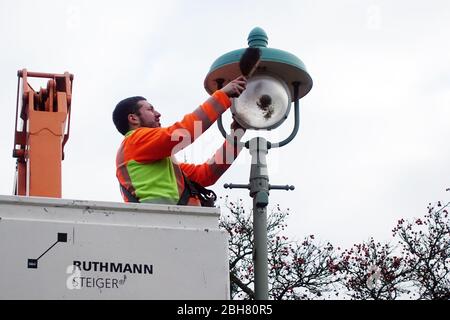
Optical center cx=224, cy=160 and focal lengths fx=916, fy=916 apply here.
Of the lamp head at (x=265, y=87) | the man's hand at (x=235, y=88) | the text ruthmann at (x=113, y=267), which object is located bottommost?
the text ruthmann at (x=113, y=267)

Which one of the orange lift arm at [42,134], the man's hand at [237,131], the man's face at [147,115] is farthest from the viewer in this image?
the orange lift arm at [42,134]

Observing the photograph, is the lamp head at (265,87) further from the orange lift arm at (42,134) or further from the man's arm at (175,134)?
the orange lift arm at (42,134)

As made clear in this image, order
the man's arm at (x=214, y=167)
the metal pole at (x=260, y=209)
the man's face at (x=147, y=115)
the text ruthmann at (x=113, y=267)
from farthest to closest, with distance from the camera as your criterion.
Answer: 1. the man's arm at (x=214, y=167)
2. the man's face at (x=147, y=115)
3. the metal pole at (x=260, y=209)
4. the text ruthmann at (x=113, y=267)

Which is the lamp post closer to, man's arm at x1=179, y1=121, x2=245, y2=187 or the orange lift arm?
man's arm at x1=179, y1=121, x2=245, y2=187

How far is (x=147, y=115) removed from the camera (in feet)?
18.1

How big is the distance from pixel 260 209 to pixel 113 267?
189 centimetres

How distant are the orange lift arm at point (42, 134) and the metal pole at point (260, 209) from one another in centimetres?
177

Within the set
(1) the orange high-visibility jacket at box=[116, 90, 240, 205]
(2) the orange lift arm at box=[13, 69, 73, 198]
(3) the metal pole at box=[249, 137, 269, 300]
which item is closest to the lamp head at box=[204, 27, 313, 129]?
(3) the metal pole at box=[249, 137, 269, 300]

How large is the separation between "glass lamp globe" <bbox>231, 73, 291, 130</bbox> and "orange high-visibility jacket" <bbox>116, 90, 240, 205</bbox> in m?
0.53

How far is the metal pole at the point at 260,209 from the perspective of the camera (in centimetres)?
503

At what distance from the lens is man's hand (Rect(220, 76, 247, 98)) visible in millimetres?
5098

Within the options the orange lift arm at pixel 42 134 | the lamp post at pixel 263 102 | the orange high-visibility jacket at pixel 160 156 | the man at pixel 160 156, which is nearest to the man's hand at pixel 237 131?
the lamp post at pixel 263 102
